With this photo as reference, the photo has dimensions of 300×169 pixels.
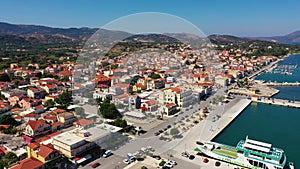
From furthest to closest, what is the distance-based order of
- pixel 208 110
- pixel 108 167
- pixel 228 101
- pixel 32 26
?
pixel 32 26 < pixel 228 101 < pixel 208 110 < pixel 108 167

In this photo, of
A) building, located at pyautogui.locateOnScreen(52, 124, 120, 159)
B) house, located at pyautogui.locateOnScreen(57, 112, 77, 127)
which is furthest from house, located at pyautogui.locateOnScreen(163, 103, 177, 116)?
house, located at pyautogui.locateOnScreen(57, 112, 77, 127)

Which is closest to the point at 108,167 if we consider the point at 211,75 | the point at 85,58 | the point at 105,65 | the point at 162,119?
the point at 162,119

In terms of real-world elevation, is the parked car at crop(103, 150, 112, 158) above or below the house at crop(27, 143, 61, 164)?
below

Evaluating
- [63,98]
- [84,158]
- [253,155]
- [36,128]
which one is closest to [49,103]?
[63,98]

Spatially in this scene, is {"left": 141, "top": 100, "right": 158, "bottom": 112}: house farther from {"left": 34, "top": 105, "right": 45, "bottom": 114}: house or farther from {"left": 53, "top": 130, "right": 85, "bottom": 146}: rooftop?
{"left": 34, "top": 105, "right": 45, "bottom": 114}: house

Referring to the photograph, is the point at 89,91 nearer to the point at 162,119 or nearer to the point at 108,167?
the point at 162,119

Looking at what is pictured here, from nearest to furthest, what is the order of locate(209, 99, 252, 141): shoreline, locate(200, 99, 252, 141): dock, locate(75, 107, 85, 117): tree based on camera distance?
locate(200, 99, 252, 141): dock
locate(209, 99, 252, 141): shoreline
locate(75, 107, 85, 117): tree
